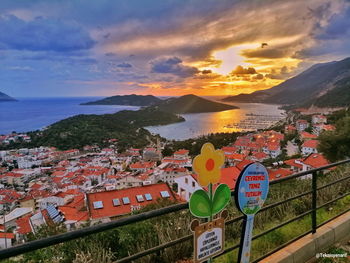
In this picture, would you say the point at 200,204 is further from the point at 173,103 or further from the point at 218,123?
the point at 173,103

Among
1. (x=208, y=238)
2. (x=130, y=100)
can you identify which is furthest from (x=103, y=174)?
(x=130, y=100)

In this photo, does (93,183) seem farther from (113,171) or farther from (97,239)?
(97,239)

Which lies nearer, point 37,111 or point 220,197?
point 220,197

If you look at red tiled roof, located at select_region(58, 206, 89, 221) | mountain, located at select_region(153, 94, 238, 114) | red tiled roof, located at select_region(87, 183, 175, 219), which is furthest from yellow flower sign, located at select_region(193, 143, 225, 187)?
mountain, located at select_region(153, 94, 238, 114)

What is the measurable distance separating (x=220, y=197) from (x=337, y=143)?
37.3ft

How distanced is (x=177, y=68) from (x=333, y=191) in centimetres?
3659

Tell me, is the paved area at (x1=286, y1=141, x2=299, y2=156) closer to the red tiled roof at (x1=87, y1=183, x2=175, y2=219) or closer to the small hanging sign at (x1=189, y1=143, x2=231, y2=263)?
the red tiled roof at (x1=87, y1=183, x2=175, y2=219)

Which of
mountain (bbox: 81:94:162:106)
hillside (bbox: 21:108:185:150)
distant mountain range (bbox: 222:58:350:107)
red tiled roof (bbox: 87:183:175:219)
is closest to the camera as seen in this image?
red tiled roof (bbox: 87:183:175:219)

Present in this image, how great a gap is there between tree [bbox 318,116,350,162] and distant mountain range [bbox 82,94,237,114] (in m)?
46.2

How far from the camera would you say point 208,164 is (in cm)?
→ 119

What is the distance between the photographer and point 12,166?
97.2ft

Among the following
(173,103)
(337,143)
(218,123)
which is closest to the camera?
(337,143)

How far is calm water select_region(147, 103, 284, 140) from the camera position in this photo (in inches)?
2127

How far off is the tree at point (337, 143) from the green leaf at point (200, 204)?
10.8 meters
